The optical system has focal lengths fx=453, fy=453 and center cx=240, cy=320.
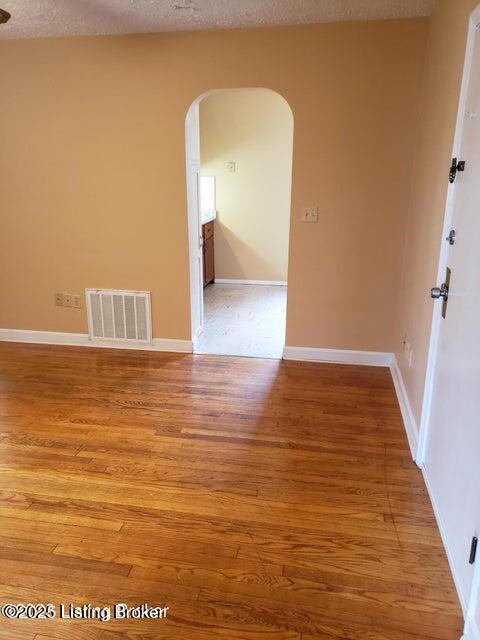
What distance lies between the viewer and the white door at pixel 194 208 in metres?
3.48

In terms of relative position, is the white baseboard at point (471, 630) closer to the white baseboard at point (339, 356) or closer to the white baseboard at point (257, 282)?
the white baseboard at point (339, 356)

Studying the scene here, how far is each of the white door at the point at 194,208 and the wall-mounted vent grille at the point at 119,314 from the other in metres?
0.39

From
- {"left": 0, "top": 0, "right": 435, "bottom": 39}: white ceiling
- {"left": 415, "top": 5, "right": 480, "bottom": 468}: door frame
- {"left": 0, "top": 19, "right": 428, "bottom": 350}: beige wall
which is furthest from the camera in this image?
{"left": 0, "top": 19, "right": 428, "bottom": 350}: beige wall

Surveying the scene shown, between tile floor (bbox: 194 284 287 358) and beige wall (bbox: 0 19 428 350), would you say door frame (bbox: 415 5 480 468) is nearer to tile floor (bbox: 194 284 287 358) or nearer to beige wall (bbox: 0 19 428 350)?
beige wall (bbox: 0 19 428 350)

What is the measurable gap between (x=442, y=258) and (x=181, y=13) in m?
2.22

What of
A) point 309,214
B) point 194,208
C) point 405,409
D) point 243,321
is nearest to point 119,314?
point 194,208

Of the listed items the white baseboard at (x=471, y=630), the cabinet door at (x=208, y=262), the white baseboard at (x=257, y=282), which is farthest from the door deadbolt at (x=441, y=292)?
the white baseboard at (x=257, y=282)

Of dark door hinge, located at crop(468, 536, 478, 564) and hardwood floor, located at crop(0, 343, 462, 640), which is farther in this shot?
hardwood floor, located at crop(0, 343, 462, 640)

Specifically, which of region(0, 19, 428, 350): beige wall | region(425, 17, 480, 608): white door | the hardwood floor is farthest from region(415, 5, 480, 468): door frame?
region(0, 19, 428, 350): beige wall

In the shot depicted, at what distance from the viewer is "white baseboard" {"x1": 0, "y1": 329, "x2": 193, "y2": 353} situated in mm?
3840

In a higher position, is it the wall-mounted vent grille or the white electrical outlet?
the white electrical outlet

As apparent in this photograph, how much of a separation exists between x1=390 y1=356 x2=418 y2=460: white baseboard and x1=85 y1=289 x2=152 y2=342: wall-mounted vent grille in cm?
199

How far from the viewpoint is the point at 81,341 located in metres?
3.99

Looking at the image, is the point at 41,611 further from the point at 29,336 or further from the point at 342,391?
the point at 29,336
